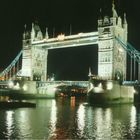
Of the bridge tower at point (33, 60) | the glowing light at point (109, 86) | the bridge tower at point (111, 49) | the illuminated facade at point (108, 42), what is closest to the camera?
the glowing light at point (109, 86)

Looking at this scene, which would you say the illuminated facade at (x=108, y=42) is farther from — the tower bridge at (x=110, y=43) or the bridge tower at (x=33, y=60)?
the bridge tower at (x=33, y=60)

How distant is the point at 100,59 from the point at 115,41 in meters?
3.90

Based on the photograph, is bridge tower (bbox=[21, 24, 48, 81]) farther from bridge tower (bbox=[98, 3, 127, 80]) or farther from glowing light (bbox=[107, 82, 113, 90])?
glowing light (bbox=[107, 82, 113, 90])

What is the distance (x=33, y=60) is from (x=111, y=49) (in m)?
22.1

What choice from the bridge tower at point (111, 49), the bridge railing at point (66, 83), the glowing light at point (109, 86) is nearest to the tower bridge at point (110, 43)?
the bridge tower at point (111, 49)

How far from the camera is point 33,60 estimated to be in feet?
257

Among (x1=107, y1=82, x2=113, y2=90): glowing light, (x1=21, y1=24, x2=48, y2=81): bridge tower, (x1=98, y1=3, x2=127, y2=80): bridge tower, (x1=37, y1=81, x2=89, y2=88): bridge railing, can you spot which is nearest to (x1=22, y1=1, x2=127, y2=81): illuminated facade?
(x1=98, y1=3, x2=127, y2=80): bridge tower

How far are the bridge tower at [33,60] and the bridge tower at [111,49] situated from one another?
19.7 m

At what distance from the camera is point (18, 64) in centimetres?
8700

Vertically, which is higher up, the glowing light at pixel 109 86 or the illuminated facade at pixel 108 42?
the illuminated facade at pixel 108 42

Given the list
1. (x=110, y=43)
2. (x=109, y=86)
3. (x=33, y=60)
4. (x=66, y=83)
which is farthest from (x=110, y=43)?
(x=33, y=60)

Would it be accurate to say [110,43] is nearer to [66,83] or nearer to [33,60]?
[66,83]

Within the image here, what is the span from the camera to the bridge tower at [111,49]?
60.9 meters

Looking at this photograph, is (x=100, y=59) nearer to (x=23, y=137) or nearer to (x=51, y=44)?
(x=51, y=44)
